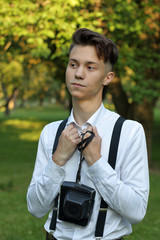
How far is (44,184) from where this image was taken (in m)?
2.22

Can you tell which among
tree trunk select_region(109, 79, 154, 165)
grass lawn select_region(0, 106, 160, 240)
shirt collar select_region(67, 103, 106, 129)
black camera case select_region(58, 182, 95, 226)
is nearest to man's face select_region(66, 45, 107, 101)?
shirt collar select_region(67, 103, 106, 129)

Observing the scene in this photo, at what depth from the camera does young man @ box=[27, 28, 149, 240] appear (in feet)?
6.96

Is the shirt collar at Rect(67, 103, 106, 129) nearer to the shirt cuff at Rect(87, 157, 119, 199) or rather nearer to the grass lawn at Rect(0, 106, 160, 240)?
the shirt cuff at Rect(87, 157, 119, 199)

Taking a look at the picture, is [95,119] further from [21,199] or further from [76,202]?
[21,199]

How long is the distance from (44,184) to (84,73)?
0.69 meters

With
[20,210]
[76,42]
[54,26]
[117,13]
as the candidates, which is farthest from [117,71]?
[76,42]

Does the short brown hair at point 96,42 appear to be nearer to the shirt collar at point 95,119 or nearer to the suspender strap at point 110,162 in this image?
the shirt collar at point 95,119

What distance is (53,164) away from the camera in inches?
86.4

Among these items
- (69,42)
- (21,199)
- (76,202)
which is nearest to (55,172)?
(76,202)

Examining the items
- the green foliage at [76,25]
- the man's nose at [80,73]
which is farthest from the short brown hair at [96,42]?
the green foliage at [76,25]

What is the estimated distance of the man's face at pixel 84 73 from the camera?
2227 millimetres

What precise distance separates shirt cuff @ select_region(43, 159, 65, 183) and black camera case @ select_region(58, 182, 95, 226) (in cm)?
5

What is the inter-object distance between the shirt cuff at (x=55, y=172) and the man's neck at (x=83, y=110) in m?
0.33

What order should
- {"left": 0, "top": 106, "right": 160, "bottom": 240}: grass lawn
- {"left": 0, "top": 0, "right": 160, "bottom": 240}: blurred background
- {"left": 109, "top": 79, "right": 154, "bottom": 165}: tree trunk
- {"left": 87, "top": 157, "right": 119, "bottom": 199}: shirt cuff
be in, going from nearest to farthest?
{"left": 87, "top": 157, "right": 119, "bottom": 199}: shirt cuff < {"left": 0, "top": 106, "right": 160, "bottom": 240}: grass lawn < {"left": 0, "top": 0, "right": 160, "bottom": 240}: blurred background < {"left": 109, "top": 79, "right": 154, "bottom": 165}: tree trunk
